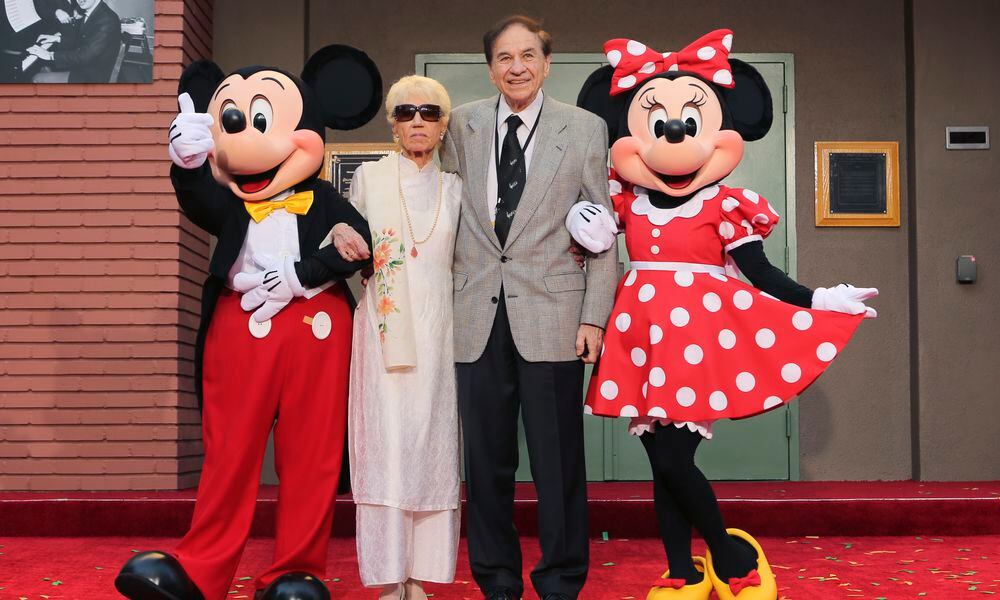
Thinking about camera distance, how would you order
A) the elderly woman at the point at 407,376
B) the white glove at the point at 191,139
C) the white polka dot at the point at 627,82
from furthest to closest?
the white polka dot at the point at 627,82 → the elderly woman at the point at 407,376 → the white glove at the point at 191,139

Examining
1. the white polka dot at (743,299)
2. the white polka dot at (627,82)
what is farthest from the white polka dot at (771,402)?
the white polka dot at (627,82)

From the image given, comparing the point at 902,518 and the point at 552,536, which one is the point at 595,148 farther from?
the point at 902,518

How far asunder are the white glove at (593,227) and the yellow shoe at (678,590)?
107cm

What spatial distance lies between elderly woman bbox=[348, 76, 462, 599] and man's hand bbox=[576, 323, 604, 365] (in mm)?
404

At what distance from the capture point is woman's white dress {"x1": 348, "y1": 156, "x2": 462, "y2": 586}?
2879 mm

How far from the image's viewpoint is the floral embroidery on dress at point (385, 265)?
114 inches

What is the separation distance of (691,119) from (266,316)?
1435mm

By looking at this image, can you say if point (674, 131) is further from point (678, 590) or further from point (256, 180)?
point (678, 590)

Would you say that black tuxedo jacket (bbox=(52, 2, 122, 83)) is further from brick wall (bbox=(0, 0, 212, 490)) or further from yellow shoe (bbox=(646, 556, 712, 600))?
yellow shoe (bbox=(646, 556, 712, 600))

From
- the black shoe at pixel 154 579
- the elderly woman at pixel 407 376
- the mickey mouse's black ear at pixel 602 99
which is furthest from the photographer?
the mickey mouse's black ear at pixel 602 99

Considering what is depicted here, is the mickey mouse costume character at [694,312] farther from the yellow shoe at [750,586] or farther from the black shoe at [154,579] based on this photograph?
the black shoe at [154,579]

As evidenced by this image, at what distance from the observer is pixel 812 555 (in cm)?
394

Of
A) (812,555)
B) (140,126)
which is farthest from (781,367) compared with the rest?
(140,126)

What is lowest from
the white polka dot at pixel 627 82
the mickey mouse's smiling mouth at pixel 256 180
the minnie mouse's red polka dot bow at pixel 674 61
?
the mickey mouse's smiling mouth at pixel 256 180
